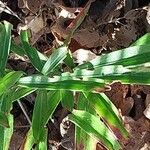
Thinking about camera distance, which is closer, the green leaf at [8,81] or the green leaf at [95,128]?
the green leaf at [8,81]

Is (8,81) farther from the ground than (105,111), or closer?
farther from the ground

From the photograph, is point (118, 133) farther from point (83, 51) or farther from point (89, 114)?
point (83, 51)

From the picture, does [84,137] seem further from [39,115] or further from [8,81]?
[8,81]

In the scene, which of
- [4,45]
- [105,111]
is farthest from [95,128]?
[4,45]

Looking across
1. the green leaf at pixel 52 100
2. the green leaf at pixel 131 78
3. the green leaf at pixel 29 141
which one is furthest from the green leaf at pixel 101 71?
the green leaf at pixel 29 141

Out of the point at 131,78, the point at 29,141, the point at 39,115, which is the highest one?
the point at 131,78

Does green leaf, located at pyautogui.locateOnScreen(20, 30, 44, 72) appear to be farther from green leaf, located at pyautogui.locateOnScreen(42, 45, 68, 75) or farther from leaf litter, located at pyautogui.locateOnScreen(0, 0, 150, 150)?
leaf litter, located at pyautogui.locateOnScreen(0, 0, 150, 150)

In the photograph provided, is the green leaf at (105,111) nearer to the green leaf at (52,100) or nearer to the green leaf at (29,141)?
the green leaf at (52,100)
